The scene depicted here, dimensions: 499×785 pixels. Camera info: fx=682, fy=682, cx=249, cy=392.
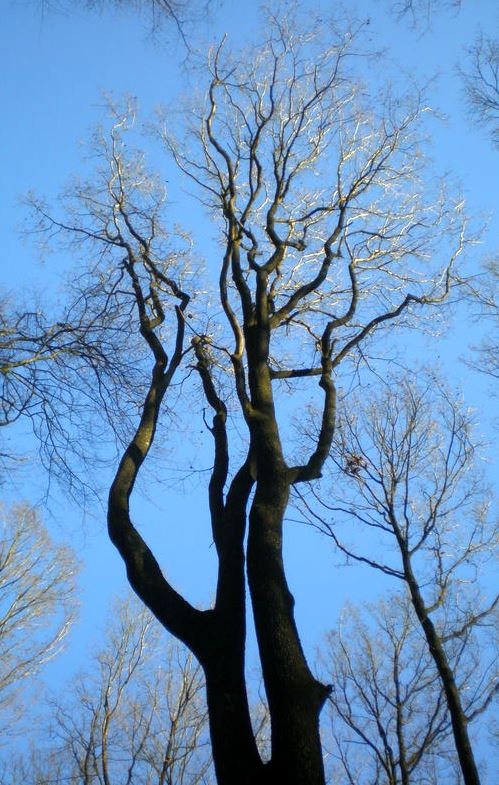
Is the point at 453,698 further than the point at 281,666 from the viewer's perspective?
Yes

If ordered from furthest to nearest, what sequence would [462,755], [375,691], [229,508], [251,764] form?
[375,691] → [462,755] → [229,508] → [251,764]

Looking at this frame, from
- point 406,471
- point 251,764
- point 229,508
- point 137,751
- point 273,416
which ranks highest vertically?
point 406,471

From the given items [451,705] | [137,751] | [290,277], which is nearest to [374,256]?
[290,277]

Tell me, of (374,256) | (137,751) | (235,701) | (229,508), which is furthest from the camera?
(137,751)

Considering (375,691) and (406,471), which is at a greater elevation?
(406,471)

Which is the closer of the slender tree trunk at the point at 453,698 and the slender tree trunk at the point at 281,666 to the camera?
the slender tree trunk at the point at 281,666

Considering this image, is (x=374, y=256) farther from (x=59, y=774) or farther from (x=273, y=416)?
(x=59, y=774)

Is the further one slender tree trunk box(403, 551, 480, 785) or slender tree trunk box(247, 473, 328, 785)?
slender tree trunk box(403, 551, 480, 785)

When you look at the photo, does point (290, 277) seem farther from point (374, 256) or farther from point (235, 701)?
point (235, 701)

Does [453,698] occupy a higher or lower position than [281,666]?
higher

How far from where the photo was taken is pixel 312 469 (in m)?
6.06

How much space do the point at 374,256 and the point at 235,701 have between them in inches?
236

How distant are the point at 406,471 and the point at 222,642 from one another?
674 cm

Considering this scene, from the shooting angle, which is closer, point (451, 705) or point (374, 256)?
point (451, 705)
